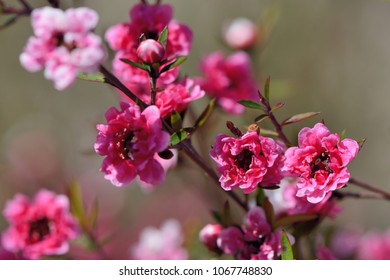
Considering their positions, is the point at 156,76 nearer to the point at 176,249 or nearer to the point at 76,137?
the point at 176,249

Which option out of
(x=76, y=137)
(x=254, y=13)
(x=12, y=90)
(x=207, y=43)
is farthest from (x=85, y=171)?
(x=254, y=13)

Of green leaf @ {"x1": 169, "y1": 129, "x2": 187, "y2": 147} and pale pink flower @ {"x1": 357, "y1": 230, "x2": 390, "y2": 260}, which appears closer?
green leaf @ {"x1": 169, "y1": 129, "x2": 187, "y2": 147}

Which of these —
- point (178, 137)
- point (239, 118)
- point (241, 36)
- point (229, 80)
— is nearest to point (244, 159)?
point (178, 137)

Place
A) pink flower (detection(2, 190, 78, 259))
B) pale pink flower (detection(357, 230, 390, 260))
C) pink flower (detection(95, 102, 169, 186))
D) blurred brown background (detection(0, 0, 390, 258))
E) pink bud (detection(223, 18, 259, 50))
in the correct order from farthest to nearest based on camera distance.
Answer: blurred brown background (detection(0, 0, 390, 258)) → pink bud (detection(223, 18, 259, 50)) → pale pink flower (detection(357, 230, 390, 260)) → pink flower (detection(2, 190, 78, 259)) → pink flower (detection(95, 102, 169, 186))

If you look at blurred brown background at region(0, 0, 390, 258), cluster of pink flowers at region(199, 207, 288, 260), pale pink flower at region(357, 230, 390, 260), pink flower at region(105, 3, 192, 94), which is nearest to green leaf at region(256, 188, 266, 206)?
cluster of pink flowers at region(199, 207, 288, 260)

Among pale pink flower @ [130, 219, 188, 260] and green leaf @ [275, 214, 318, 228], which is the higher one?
green leaf @ [275, 214, 318, 228]

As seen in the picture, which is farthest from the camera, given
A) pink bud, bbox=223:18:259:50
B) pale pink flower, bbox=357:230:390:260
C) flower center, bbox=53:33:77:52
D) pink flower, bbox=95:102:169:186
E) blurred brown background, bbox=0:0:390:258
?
blurred brown background, bbox=0:0:390:258

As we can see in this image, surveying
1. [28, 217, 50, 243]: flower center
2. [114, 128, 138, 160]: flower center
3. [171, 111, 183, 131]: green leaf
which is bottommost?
[28, 217, 50, 243]: flower center

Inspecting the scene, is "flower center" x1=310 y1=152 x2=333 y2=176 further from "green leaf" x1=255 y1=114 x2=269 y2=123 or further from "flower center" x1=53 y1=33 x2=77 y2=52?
"flower center" x1=53 y1=33 x2=77 y2=52
